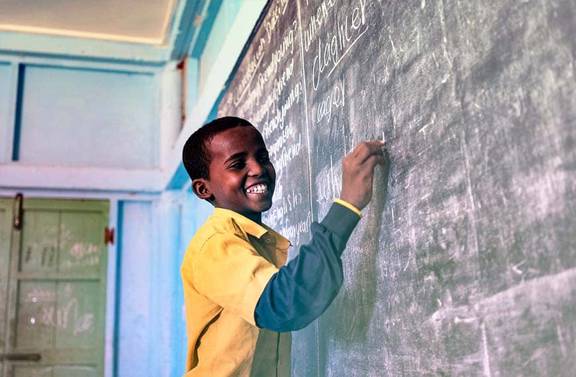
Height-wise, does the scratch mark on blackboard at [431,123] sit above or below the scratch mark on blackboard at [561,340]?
above

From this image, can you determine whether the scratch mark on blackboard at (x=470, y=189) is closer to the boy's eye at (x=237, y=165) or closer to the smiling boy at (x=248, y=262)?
the smiling boy at (x=248, y=262)

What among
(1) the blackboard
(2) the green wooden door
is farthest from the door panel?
(1) the blackboard

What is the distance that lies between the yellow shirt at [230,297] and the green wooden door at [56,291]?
3.20 metres

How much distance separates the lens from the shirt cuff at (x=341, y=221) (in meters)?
1.10

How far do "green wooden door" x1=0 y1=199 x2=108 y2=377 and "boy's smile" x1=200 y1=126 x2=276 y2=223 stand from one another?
10.7 ft

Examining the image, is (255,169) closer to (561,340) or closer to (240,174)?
(240,174)

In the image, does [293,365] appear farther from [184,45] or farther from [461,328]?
[184,45]

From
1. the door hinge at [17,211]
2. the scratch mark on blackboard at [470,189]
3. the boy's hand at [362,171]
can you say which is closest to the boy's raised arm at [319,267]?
the boy's hand at [362,171]

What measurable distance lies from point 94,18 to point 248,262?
3.57 meters

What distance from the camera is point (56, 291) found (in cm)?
423

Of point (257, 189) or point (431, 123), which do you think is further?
point (257, 189)

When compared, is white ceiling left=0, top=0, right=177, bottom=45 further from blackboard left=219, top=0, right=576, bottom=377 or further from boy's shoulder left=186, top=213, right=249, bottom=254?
boy's shoulder left=186, top=213, right=249, bottom=254

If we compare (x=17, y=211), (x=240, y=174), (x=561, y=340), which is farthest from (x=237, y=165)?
(x=17, y=211)

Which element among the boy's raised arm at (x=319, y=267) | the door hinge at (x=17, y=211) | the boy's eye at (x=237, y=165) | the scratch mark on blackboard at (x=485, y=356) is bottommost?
the scratch mark on blackboard at (x=485, y=356)
